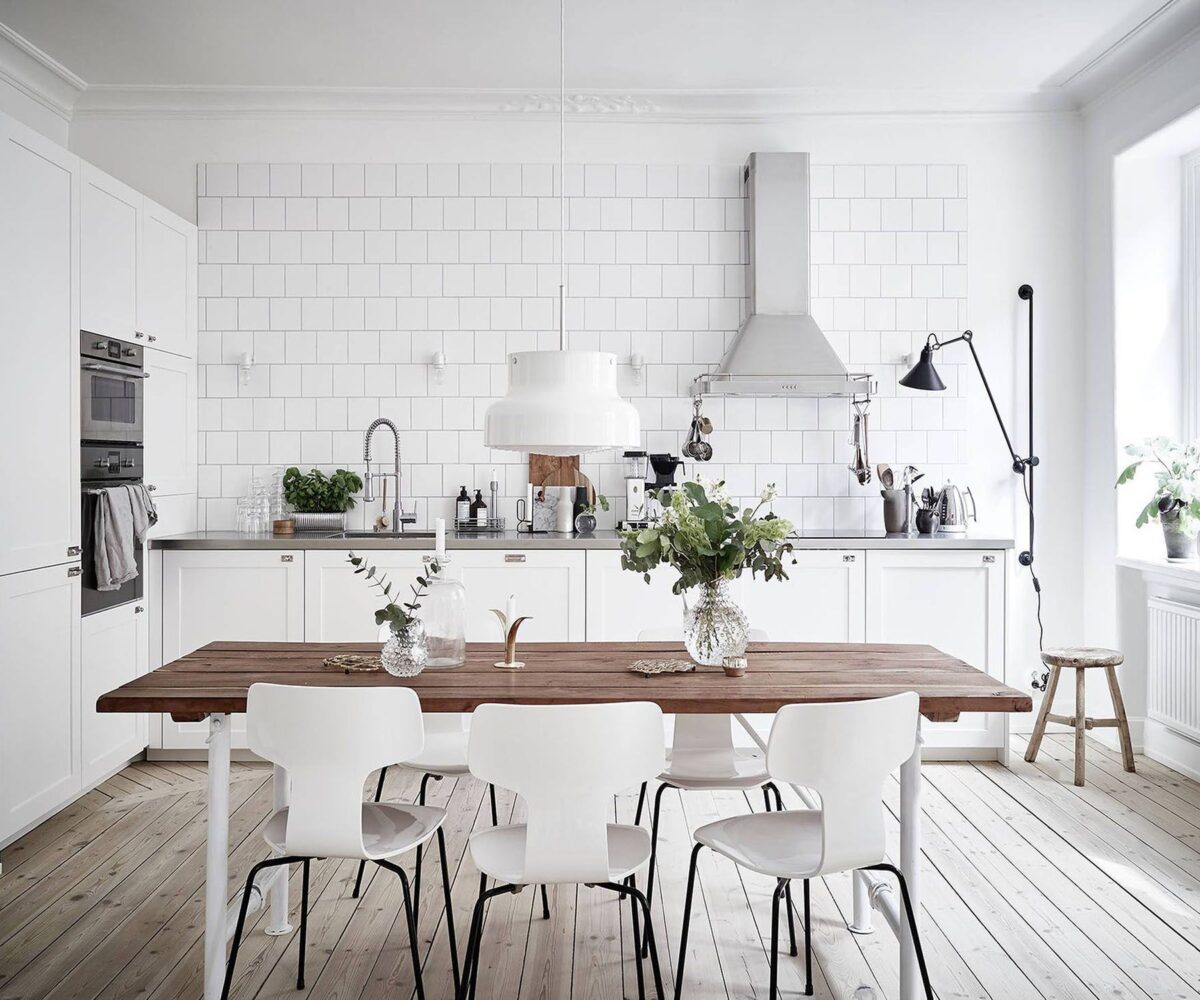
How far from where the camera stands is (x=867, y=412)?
16.1 feet

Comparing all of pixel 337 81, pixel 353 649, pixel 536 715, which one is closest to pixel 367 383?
pixel 337 81

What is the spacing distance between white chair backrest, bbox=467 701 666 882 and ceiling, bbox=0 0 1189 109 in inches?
120

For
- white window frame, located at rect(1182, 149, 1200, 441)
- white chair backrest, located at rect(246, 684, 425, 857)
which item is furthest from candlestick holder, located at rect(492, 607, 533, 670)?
white window frame, located at rect(1182, 149, 1200, 441)

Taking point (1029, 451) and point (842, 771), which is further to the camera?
point (1029, 451)

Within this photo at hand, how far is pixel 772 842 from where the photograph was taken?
2379 millimetres

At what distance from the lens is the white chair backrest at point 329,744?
215 centimetres

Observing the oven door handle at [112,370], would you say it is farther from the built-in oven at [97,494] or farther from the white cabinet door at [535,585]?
the white cabinet door at [535,585]

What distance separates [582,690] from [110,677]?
2544 millimetres

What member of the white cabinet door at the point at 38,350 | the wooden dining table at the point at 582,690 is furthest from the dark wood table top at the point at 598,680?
the white cabinet door at the point at 38,350

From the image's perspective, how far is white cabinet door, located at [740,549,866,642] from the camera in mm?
4371

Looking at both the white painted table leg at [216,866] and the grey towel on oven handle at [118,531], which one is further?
the grey towel on oven handle at [118,531]

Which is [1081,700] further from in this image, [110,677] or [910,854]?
[110,677]

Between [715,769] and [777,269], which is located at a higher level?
[777,269]

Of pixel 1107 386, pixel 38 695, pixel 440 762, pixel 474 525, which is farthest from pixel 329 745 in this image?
pixel 1107 386
